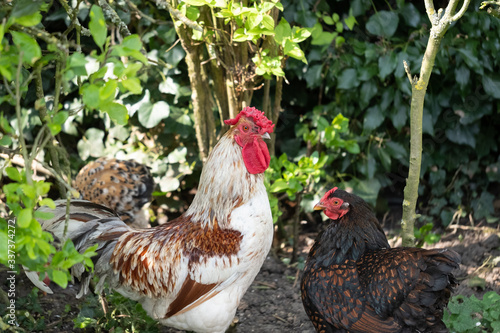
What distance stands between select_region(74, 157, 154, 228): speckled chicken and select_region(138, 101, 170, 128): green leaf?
0.44 meters

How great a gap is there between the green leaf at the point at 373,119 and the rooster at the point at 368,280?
1479 mm

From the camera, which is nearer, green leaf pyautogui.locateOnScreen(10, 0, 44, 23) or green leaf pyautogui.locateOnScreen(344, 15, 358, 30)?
green leaf pyautogui.locateOnScreen(10, 0, 44, 23)

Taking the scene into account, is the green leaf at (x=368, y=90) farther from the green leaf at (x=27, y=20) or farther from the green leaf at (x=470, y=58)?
the green leaf at (x=27, y=20)

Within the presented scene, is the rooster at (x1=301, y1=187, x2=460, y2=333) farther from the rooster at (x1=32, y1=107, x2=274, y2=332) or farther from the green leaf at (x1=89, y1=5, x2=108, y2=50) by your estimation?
the green leaf at (x1=89, y1=5, x2=108, y2=50)

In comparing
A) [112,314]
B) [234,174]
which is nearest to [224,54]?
[234,174]

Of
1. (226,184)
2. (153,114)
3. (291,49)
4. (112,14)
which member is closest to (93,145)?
(153,114)

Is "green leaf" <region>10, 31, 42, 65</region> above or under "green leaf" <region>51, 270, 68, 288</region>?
above

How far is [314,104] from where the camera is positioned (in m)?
4.82

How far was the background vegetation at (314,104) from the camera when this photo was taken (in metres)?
3.55

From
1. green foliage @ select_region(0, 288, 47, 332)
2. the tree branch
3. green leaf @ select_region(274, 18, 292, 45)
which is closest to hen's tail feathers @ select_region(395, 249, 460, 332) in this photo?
the tree branch

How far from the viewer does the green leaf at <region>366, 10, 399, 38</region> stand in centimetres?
399

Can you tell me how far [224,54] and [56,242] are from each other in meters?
1.76

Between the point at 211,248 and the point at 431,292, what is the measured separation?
4.04ft

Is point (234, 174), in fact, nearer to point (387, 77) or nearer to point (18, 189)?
point (18, 189)
